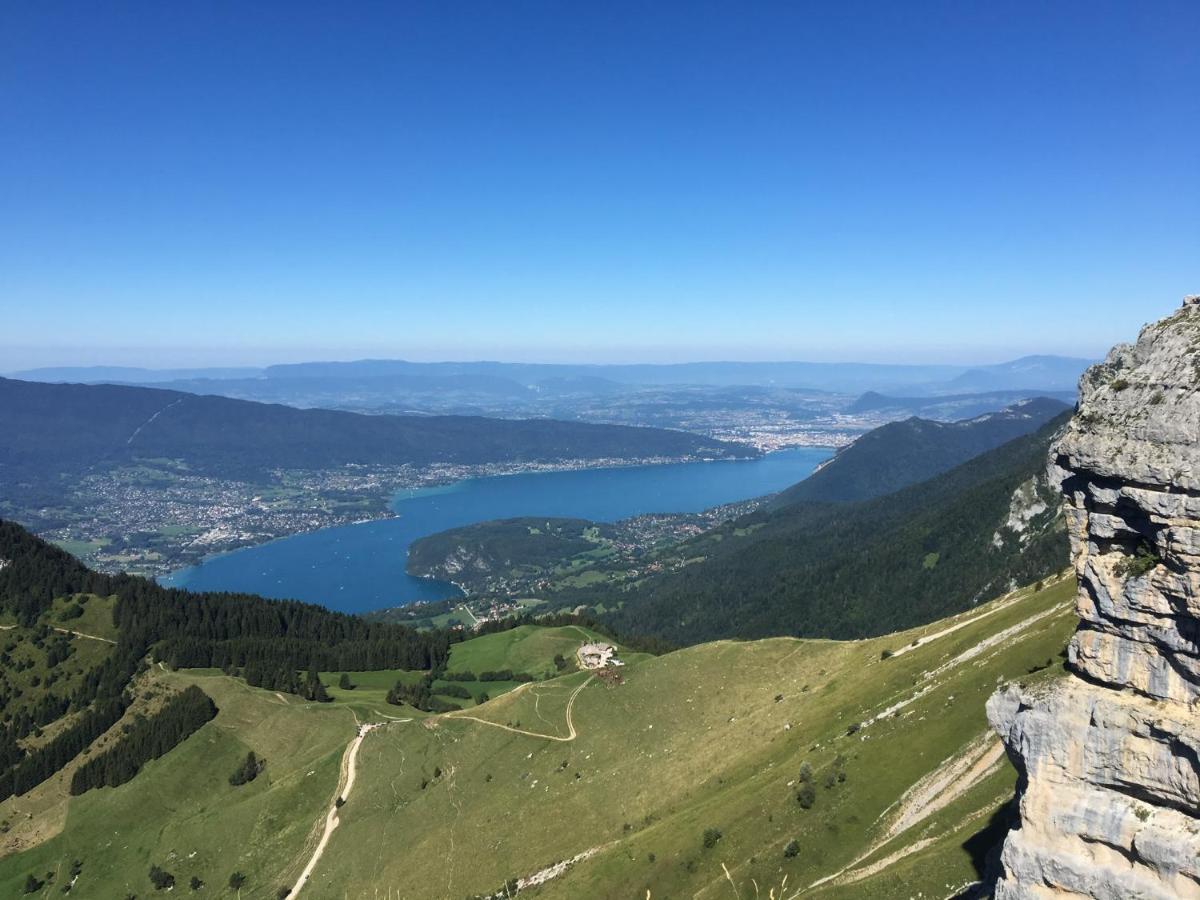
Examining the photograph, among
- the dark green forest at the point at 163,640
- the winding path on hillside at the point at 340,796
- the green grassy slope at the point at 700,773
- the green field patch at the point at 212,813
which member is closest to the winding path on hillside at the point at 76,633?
the dark green forest at the point at 163,640

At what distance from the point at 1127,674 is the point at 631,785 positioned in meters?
50.5

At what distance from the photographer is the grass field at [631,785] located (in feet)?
137

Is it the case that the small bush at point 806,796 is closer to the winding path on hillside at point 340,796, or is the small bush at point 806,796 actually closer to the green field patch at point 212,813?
the winding path on hillside at point 340,796

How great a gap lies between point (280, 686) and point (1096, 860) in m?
101

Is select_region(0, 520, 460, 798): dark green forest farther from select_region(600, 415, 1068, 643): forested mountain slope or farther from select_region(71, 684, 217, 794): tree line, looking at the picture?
select_region(600, 415, 1068, 643): forested mountain slope

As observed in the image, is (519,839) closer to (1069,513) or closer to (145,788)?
(145,788)

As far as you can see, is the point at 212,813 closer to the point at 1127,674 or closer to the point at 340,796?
the point at 340,796

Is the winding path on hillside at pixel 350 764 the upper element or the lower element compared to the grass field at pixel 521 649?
upper

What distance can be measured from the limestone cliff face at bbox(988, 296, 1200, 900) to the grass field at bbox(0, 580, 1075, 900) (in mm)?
13159

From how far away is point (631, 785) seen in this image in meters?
63.0

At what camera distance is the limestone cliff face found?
A: 18578mm

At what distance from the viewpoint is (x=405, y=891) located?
56.6 metres

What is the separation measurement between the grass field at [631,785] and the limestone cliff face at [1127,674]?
13159 mm

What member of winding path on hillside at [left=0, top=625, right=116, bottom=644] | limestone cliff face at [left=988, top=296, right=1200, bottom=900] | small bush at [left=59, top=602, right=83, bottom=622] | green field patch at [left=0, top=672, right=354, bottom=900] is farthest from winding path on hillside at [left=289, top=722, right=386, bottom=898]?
small bush at [left=59, top=602, right=83, bottom=622]
